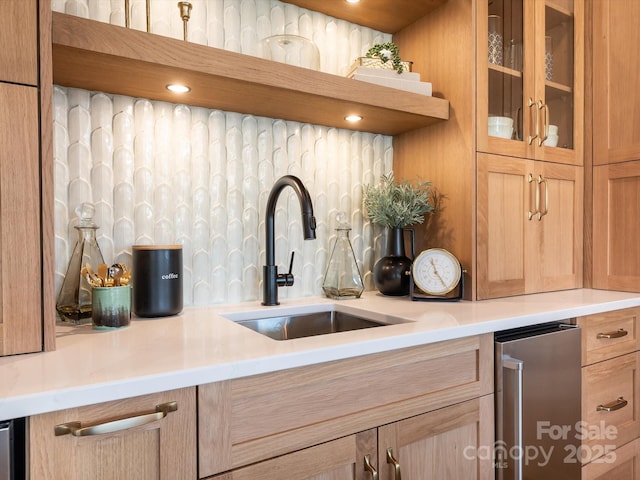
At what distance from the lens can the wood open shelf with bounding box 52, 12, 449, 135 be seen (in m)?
1.02

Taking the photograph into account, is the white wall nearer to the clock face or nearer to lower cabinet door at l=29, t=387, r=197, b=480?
the clock face

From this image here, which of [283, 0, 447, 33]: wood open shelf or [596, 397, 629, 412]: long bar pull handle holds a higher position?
[283, 0, 447, 33]: wood open shelf

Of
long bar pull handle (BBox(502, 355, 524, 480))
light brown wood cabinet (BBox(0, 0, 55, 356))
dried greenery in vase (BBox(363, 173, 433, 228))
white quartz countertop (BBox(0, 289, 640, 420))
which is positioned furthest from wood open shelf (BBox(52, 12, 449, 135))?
long bar pull handle (BBox(502, 355, 524, 480))

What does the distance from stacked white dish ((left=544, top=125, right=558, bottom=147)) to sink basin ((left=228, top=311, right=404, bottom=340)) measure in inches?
43.3

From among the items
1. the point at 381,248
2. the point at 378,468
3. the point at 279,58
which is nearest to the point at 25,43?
the point at 279,58

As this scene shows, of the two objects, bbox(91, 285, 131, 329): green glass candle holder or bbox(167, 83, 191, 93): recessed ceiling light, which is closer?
bbox(91, 285, 131, 329): green glass candle holder

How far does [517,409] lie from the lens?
3.92ft

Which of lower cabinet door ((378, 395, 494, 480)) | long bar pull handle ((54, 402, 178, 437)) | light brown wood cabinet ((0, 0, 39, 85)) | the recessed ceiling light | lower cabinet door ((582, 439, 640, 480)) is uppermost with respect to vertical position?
the recessed ceiling light

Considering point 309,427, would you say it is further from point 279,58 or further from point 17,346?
point 279,58

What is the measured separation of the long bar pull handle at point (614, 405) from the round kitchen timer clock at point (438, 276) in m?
0.60

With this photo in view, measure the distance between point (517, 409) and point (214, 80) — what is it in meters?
1.23

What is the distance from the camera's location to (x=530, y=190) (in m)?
1.67

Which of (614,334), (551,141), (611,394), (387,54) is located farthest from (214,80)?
(611,394)

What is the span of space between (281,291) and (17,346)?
2.83 feet
